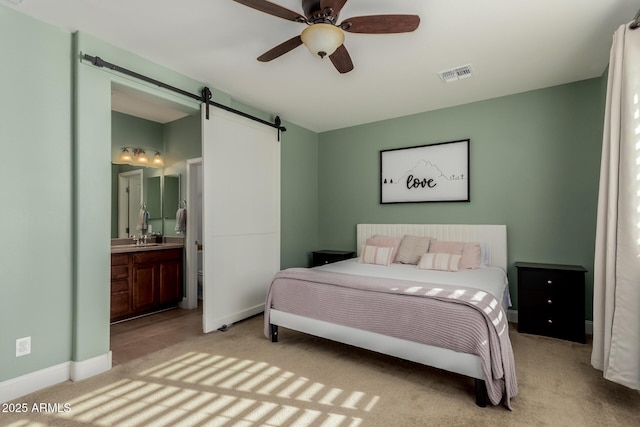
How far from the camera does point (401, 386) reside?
2281 millimetres

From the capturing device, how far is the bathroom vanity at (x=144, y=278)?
148 inches

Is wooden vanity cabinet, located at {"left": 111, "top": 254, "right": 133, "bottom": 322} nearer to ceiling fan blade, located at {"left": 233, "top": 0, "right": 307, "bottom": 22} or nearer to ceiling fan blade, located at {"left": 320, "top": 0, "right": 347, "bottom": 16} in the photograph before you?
ceiling fan blade, located at {"left": 233, "top": 0, "right": 307, "bottom": 22}

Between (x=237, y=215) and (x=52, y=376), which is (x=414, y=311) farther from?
(x=52, y=376)

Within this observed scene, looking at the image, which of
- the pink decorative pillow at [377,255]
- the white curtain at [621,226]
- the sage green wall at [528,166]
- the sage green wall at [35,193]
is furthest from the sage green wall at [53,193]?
the white curtain at [621,226]

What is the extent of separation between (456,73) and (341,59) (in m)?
1.46

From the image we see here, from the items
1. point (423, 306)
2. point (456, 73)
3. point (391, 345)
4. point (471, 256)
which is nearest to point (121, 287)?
point (391, 345)

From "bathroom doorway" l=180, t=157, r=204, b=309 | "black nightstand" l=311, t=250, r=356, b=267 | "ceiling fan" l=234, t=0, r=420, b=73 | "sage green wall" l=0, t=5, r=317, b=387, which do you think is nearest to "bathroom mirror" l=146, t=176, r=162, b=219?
"bathroom doorway" l=180, t=157, r=204, b=309

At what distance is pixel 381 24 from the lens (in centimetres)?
195

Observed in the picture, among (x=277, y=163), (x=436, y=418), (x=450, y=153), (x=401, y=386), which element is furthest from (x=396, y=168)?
(x=436, y=418)

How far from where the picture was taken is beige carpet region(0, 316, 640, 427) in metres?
1.90

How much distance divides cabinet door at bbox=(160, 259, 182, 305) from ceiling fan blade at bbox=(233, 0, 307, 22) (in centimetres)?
352

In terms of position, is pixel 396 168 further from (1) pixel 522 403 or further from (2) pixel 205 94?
(1) pixel 522 403

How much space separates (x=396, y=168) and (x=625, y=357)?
3.04m

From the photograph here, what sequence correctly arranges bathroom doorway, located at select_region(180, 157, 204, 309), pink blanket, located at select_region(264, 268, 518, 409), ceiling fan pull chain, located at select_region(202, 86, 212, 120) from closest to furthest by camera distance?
pink blanket, located at select_region(264, 268, 518, 409), ceiling fan pull chain, located at select_region(202, 86, 212, 120), bathroom doorway, located at select_region(180, 157, 204, 309)
